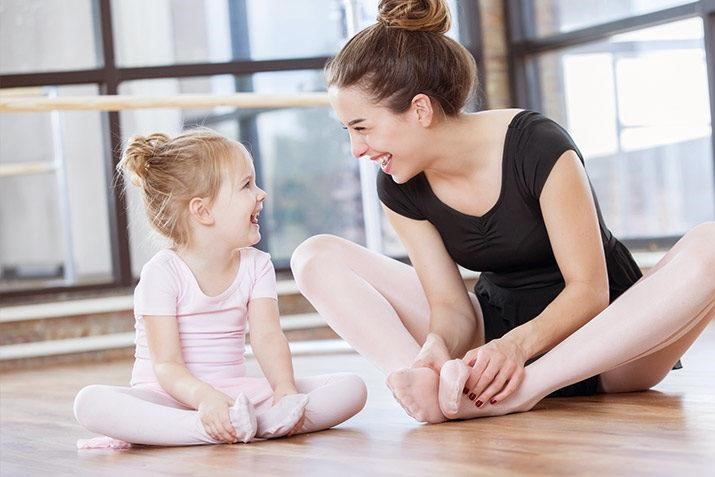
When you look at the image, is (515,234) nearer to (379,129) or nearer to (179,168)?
(379,129)

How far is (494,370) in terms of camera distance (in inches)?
71.6

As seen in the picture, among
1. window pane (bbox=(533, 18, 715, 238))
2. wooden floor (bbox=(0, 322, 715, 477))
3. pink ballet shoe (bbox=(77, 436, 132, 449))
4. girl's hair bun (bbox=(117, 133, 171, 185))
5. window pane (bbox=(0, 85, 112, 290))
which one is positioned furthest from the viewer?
window pane (bbox=(0, 85, 112, 290))

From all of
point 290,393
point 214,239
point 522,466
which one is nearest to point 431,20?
point 214,239

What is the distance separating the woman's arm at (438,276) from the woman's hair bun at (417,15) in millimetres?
385

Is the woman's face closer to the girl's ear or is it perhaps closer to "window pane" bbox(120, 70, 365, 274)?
the girl's ear

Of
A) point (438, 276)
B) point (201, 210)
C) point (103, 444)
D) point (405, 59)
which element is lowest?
point (103, 444)

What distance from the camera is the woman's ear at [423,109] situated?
76.4 inches

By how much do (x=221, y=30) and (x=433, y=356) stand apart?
2906 mm

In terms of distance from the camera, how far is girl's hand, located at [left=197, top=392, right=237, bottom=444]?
181 centimetres

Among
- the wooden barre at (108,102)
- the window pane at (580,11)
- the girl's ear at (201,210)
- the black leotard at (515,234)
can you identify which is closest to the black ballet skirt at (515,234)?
the black leotard at (515,234)

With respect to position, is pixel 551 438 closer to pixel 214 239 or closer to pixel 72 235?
pixel 214 239

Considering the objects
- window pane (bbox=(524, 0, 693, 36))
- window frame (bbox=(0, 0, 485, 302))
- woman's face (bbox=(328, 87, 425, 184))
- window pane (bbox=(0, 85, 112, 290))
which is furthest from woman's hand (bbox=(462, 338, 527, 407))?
window pane (bbox=(0, 85, 112, 290))

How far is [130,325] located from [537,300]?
255cm

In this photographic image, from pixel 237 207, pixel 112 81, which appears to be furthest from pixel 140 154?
pixel 112 81
